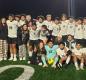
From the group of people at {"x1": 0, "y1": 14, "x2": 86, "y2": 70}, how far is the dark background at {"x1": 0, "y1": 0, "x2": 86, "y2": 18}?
10.1 feet

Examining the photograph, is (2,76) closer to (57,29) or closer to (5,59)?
(5,59)

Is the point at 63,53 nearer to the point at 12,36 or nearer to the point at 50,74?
the point at 50,74

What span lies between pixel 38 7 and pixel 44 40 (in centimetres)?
479

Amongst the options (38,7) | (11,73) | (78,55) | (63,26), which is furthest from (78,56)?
(38,7)

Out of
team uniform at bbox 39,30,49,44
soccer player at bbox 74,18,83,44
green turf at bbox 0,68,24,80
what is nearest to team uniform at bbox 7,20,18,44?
team uniform at bbox 39,30,49,44

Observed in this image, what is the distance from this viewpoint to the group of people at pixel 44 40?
1529 cm

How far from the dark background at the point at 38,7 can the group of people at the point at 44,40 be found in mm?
3083

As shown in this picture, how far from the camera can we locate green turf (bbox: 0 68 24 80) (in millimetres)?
13961

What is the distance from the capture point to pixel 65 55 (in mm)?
15289

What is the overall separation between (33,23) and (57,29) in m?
0.98

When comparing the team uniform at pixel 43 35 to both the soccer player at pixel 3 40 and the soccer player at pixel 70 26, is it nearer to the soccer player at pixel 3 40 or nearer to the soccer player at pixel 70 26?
the soccer player at pixel 70 26

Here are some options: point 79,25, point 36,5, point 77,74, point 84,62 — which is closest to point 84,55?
point 84,62

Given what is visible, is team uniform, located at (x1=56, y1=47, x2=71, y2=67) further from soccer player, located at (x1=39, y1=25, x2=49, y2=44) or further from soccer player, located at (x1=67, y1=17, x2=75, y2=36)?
soccer player, located at (x1=67, y1=17, x2=75, y2=36)

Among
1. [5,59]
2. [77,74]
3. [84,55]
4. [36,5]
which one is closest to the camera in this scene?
[77,74]
